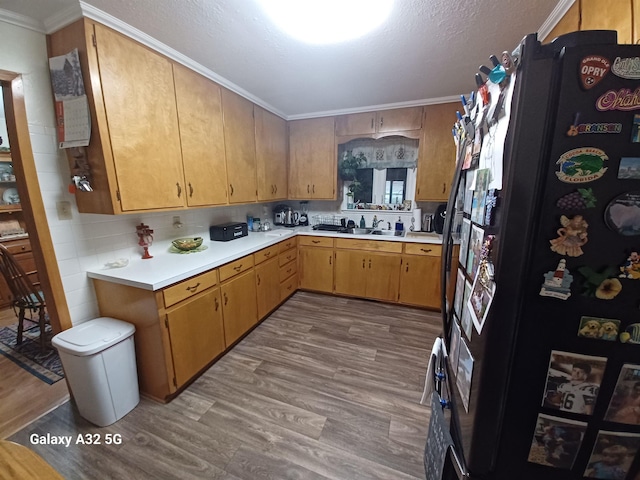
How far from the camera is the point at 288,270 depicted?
10.5 feet

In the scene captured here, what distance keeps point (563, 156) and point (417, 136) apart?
2.56 meters

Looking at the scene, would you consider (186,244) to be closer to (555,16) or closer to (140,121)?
(140,121)

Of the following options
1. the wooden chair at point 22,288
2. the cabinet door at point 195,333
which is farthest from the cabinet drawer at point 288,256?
the wooden chair at point 22,288

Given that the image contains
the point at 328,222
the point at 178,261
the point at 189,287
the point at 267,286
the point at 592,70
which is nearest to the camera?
the point at 592,70

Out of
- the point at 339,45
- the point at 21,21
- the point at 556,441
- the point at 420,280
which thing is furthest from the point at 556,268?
the point at 21,21

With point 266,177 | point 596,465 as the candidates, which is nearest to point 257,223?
point 266,177

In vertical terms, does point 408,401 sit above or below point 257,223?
below

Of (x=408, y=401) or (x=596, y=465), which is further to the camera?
(x=408, y=401)

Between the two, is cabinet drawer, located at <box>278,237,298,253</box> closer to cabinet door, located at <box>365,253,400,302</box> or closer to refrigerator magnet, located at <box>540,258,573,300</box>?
cabinet door, located at <box>365,253,400,302</box>

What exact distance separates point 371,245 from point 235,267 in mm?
1600

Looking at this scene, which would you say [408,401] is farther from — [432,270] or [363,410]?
[432,270]

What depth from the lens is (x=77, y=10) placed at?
133cm

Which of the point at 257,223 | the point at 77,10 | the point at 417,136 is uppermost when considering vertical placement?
the point at 77,10

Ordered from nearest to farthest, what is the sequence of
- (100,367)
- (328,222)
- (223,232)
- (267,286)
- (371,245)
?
(100,367) < (223,232) < (267,286) < (371,245) < (328,222)
